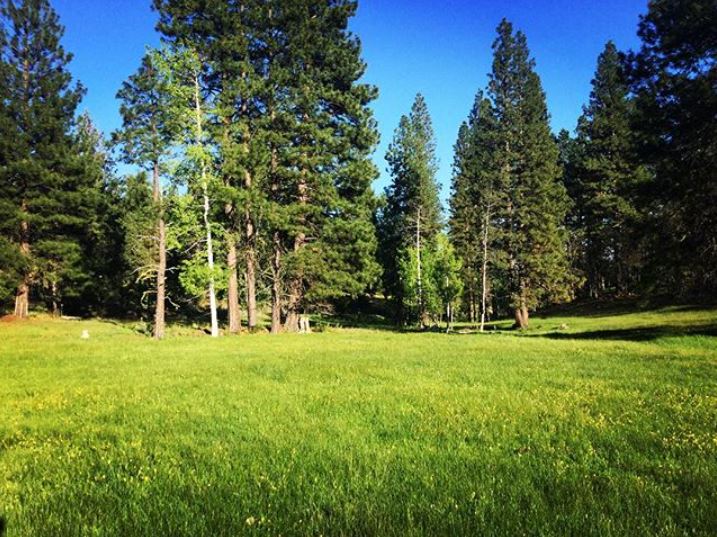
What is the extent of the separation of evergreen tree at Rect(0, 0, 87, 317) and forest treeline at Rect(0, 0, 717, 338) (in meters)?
0.14

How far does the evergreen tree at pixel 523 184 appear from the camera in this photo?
42562mm

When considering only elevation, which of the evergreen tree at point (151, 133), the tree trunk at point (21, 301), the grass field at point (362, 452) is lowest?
the grass field at point (362, 452)

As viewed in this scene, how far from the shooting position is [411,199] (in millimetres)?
50625

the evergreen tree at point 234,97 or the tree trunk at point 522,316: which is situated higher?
the evergreen tree at point 234,97

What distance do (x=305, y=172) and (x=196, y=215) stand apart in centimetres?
859

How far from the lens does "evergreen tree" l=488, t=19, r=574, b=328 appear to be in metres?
42.6

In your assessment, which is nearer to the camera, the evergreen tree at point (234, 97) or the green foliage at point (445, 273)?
the evergreen tree at point (234, 97)

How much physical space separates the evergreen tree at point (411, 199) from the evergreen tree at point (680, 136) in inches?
1025

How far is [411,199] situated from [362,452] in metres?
46.3

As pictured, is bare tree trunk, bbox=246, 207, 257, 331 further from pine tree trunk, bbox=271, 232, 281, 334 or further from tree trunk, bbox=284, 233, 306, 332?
tree trunk, bbox=284, 233, 306, 332

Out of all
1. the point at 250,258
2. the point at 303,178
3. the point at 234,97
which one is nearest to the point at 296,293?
the point at 250,258

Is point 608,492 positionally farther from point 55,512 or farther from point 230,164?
point 230,164

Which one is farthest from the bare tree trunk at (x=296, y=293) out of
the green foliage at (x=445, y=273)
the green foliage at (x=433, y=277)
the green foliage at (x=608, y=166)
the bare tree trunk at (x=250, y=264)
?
the green foliage at (x=608, y=166)

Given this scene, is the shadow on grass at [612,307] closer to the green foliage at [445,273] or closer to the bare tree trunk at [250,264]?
the green foliage at [445,273]
